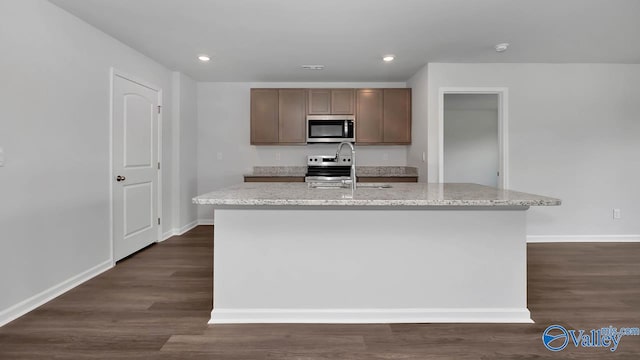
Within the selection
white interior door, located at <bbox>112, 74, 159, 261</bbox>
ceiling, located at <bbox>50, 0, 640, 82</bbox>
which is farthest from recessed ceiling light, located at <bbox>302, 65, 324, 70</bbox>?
white interior door, located at <bbox>112, 74, 159, 261</bbox>

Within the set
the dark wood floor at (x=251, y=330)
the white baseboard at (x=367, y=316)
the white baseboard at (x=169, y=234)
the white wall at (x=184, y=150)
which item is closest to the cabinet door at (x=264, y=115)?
the white wall at (x=184, y=150)

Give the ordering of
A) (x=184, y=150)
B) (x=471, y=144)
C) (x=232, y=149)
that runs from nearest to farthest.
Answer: (x=184, y=150)
(x=232, y=149)
(x=471, y=144)

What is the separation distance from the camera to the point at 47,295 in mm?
2475

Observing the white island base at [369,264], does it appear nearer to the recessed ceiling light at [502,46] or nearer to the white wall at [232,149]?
the recessed ceiling light at [502,46]

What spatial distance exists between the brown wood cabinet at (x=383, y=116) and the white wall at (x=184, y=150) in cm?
245

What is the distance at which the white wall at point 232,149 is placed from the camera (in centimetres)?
521

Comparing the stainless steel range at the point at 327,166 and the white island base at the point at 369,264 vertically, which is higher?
the stainless steel range at the point at 327,166

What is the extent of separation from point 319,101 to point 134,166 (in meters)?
2.53

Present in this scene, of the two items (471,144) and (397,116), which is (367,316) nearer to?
(397,116)

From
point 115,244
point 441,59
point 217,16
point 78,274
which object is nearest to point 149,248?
point 115,244

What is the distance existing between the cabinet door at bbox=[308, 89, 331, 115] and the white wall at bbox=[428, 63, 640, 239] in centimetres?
169

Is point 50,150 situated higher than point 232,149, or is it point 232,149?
point 232,149

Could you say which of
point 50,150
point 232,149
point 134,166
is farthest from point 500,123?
point 50,150

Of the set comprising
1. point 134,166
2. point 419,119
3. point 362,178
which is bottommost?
point 362,178
